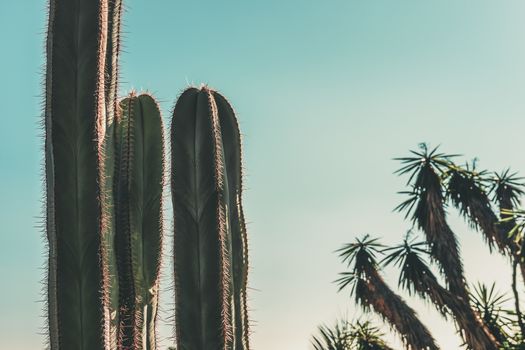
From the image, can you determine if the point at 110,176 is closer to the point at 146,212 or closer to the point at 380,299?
the point at 146,212

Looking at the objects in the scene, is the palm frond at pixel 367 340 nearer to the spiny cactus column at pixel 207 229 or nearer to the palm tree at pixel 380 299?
the palm tree at pixel 380 299

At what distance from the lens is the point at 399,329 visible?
1236 cm

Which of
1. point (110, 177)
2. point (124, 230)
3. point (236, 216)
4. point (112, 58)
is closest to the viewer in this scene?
point (110, 177)

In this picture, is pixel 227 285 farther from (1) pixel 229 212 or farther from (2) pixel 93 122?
(2) pixel 93 122

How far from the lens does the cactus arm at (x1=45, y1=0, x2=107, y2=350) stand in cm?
376

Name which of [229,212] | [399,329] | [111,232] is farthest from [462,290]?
[111,232]

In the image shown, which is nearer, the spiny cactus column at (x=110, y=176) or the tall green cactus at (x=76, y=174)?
the tall green cactus at (x=76, y=174)

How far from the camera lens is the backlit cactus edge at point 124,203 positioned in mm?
3811

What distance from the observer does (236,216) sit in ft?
16.4

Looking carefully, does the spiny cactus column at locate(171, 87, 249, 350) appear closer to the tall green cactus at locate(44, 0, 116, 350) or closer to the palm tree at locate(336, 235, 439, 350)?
the tall green cactus at locate(44, 0, 116, 350)

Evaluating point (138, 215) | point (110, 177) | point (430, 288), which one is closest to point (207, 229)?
point (138, 215)

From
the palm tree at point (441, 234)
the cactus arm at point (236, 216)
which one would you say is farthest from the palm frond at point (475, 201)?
the cactus arm at point (236, 216)

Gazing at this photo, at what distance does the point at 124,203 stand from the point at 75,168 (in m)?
0.87

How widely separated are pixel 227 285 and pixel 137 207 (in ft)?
3.06
